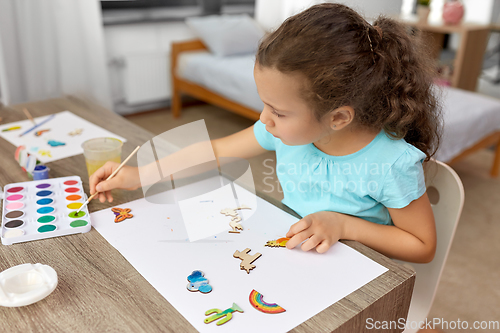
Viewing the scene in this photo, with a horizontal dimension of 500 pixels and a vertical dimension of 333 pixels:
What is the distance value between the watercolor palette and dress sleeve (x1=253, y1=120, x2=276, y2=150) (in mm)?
383

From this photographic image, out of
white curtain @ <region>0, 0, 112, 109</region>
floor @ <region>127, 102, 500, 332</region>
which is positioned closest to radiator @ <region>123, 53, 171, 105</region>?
white curtain @ <region>0, 0, 112, 109</region>

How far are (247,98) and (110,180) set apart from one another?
1.89 metres

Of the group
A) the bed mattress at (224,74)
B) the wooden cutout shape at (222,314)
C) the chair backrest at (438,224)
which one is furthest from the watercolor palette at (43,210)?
the bed mattress at (224,74)

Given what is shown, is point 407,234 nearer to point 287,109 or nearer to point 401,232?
point 401,232

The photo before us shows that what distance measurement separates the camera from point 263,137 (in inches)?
38.4

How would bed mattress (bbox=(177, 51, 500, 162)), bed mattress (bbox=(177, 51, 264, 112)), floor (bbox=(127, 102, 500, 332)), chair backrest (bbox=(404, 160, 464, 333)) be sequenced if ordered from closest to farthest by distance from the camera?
chair backrest (bbox=(404, 160, 464, 333)), floor (bbox=(127, 102, 500, 332)), bed mattress (bbox=(177, 51, 500, 162)), bed mattress (bbox=(177, 51, 264, 112))

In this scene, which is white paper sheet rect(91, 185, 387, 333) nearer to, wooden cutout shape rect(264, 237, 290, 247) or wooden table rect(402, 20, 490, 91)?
wooden cutout shape rect(264, 237, 290, 247)

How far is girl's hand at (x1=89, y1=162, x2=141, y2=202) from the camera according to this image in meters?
0.81

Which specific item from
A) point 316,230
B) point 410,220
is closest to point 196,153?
point 316,230

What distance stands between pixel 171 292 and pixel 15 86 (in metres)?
2.47

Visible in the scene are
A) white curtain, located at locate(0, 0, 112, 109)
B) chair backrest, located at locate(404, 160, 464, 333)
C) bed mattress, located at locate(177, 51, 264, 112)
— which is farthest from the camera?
bed mattress, located at locate(177, 51, 264, 112)

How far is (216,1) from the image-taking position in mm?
3398

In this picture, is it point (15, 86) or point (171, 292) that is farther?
point (15, 86)

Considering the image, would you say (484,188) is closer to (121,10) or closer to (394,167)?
(394,167)
